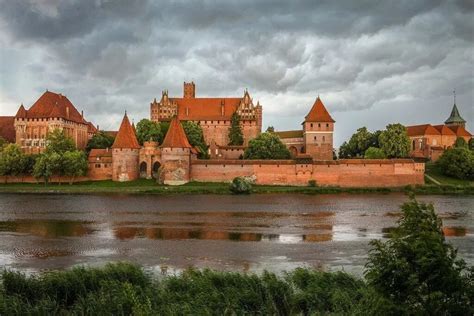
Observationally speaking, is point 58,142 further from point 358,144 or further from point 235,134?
point 358,144

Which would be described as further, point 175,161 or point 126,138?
point 126,138

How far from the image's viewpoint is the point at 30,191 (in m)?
40.8

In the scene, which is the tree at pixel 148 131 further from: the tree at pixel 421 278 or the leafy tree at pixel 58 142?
the tree at pixel 421 278

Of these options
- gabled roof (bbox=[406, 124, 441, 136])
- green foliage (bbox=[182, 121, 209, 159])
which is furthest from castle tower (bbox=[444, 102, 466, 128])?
green foliage (bbox=[182, 121, 209, 159])

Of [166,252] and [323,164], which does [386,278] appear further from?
[323,164]

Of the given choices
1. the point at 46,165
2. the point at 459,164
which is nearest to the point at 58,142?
the point at 46,165

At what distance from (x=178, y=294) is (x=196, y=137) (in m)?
44.6

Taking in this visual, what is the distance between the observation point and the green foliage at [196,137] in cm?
5258

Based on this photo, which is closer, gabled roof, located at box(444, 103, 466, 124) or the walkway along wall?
the walkway along wall

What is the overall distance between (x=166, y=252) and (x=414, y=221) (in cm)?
924

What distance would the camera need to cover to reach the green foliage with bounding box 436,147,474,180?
47.1 meters

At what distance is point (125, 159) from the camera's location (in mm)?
45188

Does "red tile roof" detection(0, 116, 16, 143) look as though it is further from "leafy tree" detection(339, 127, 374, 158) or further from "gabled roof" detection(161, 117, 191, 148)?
"leafy tree" detection(339, 127, 374, 158)

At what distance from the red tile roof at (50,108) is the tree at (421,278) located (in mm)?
52335
